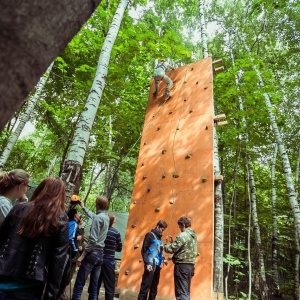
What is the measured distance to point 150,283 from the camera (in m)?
4.54

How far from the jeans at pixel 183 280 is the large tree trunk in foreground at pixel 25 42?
4211 mm

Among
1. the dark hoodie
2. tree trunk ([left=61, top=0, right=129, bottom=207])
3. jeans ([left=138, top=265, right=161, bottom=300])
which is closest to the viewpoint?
tree trunk ([left=61, top=0, right=129, bottom=207])

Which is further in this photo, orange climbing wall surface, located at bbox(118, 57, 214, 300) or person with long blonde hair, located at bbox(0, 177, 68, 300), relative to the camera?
orange climbing wall surface, located at bbox(118, 57, 214, 300)

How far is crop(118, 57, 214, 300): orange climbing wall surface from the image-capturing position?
4961mm

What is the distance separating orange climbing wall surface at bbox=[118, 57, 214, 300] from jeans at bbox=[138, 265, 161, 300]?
21 cm

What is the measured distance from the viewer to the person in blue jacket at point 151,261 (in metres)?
4.49

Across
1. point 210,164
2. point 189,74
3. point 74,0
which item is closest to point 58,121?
point 189,74

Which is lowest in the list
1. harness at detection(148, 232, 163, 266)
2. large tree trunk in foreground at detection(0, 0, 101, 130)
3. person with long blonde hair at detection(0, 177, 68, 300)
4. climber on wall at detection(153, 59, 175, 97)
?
person with long blonde hair at detection(0, 177, 68, 300)

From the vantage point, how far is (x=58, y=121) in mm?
11695

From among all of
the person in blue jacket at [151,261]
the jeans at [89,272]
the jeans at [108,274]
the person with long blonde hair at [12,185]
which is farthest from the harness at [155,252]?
the person with long blonde hair at [12,185]

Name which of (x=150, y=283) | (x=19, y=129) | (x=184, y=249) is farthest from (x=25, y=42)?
(x=19, y=129)

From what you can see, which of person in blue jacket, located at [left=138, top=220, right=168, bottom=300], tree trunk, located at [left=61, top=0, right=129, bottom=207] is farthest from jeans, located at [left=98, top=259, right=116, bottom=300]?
tree trunk, located at [left=61, top=0, right=129, bottom=207]

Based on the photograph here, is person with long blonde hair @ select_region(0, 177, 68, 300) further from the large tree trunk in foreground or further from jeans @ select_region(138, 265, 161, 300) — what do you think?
jeans @ select_region(138, 265, 161, 300)

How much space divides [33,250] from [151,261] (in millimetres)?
3103
